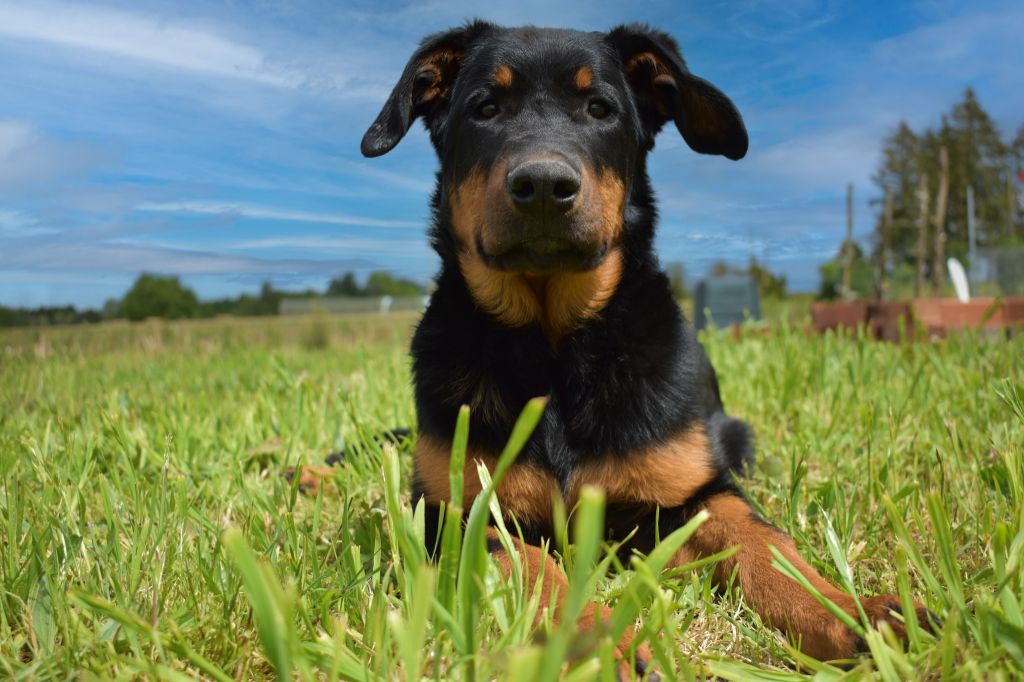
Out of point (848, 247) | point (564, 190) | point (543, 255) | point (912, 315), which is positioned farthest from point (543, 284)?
point (848, 247)

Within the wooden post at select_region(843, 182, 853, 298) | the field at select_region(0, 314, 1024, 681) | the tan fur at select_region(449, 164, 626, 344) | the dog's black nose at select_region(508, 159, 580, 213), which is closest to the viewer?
the field at select_region(0, 314, 1024, 681)

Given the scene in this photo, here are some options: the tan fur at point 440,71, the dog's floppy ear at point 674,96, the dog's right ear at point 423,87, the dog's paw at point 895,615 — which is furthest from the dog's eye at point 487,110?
the dog's paw at point 895,615

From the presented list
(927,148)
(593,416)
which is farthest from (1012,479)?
(927,148)

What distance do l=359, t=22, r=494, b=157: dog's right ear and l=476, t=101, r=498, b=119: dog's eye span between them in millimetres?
324

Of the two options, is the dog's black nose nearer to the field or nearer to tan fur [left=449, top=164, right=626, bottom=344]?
tan fur [left=449, top=164, right=626, bottom=344]

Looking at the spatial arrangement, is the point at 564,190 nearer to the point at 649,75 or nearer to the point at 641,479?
the point at 641,479

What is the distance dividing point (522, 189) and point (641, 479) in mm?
1117

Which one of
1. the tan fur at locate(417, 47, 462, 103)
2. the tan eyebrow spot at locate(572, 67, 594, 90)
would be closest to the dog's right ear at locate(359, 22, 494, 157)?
the tan fur at locate(417, 47, 462, 103)

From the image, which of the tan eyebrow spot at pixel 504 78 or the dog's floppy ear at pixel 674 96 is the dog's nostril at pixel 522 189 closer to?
the tan eyebrow spot at pixel 504 78

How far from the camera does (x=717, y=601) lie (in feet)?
7.75

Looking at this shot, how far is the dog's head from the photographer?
8.84 ft

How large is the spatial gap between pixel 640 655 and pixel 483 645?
36cm

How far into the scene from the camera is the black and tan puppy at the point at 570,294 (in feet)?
8.75

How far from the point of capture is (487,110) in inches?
128
